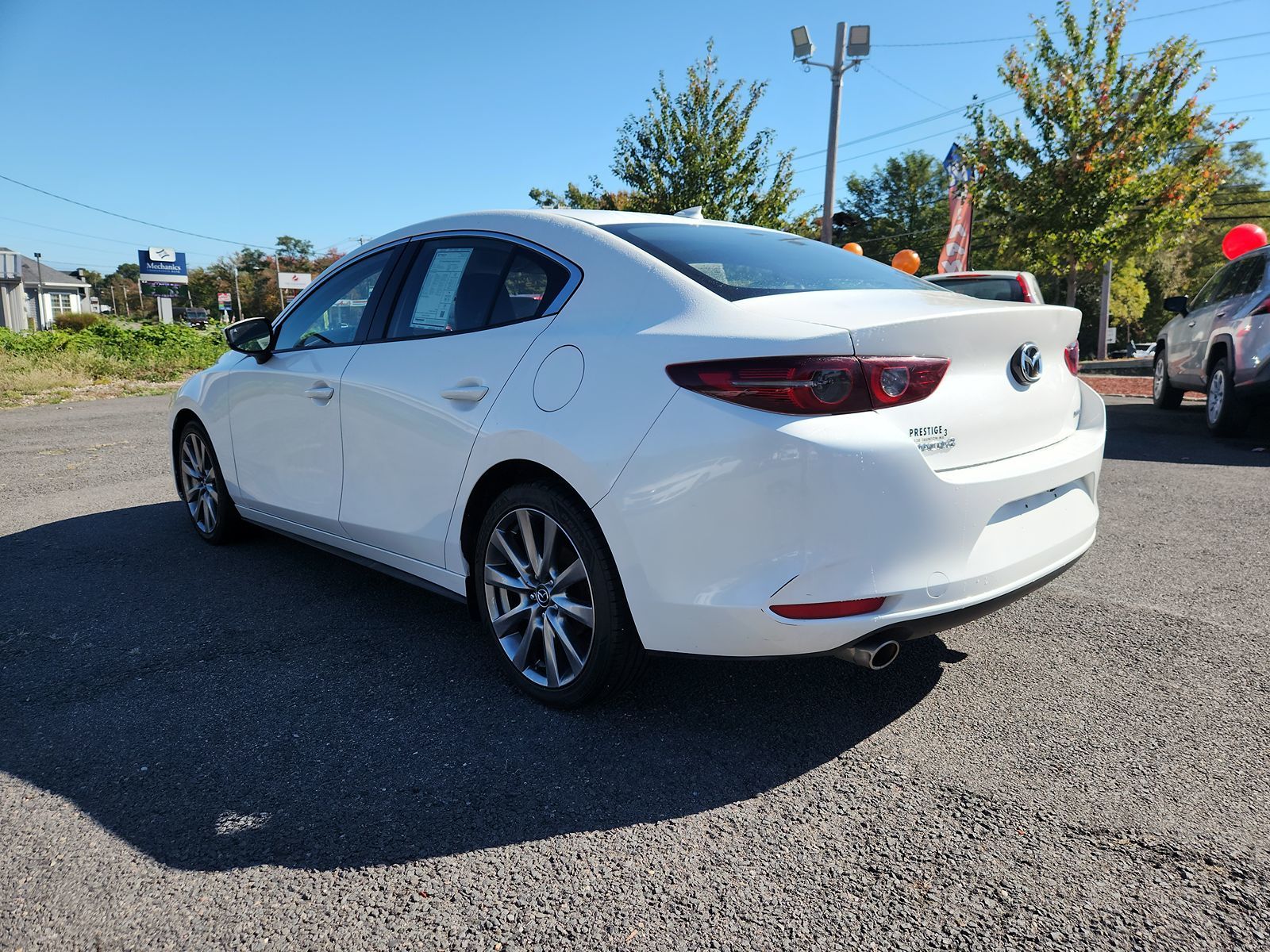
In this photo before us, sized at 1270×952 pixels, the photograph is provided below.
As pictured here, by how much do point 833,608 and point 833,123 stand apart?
690 inches

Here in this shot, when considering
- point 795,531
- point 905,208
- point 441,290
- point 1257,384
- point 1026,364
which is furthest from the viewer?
point 905,208

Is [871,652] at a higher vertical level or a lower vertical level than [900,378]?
lower

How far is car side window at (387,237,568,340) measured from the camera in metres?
3.11

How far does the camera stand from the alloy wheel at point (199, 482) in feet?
16.8

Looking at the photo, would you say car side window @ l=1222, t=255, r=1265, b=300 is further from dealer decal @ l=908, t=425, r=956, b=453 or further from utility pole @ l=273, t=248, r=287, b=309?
utility pole @ l=273, t=248, r=287, b=309

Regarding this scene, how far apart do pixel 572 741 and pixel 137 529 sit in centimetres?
421

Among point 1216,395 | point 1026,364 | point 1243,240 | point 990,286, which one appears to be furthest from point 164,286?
point 1026,364

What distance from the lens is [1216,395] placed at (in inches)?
350

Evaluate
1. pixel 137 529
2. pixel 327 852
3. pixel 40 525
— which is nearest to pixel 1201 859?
pixel 327 852

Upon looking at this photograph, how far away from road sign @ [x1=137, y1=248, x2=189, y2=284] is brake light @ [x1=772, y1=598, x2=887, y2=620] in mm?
94921

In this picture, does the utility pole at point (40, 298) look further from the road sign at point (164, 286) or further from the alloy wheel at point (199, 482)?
the alloy wheel at point (199, 482)

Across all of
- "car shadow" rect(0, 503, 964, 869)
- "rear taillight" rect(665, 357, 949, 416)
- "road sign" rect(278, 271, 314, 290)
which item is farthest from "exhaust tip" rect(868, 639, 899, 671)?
"road sign" rect(278, 271, 314, 290)

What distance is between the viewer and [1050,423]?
2.90 m

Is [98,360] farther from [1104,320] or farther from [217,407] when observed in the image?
[1104,320]
